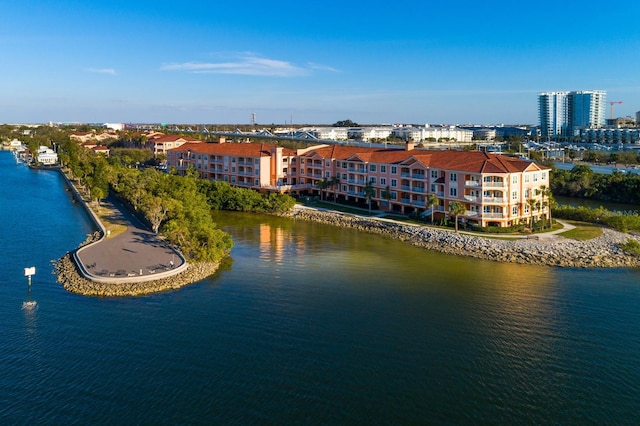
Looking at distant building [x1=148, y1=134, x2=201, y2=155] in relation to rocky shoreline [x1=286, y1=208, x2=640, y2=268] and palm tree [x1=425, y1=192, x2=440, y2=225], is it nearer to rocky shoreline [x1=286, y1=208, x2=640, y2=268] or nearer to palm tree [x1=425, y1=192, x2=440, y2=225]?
palm tree [x1=425, y1=192, x2=440, y2=225]

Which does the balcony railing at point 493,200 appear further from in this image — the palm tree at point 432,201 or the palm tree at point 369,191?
the palm tree at point 369,191

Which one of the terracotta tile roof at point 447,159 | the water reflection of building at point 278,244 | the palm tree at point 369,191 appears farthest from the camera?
the palm tree at point 369,191

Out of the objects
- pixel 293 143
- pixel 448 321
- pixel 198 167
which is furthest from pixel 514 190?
pixel 293 143

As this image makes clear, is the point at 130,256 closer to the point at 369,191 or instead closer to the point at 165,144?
the point at 369,191

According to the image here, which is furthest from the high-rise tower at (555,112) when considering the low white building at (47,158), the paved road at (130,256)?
the paved road at (130,256)

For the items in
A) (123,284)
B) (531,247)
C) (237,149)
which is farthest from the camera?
(237,149)

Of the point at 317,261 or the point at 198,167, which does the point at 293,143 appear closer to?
the point at 198,167

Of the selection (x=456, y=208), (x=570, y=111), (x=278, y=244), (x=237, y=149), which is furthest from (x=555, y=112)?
(x=278, y=244)

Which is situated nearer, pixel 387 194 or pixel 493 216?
pixel 493 216
